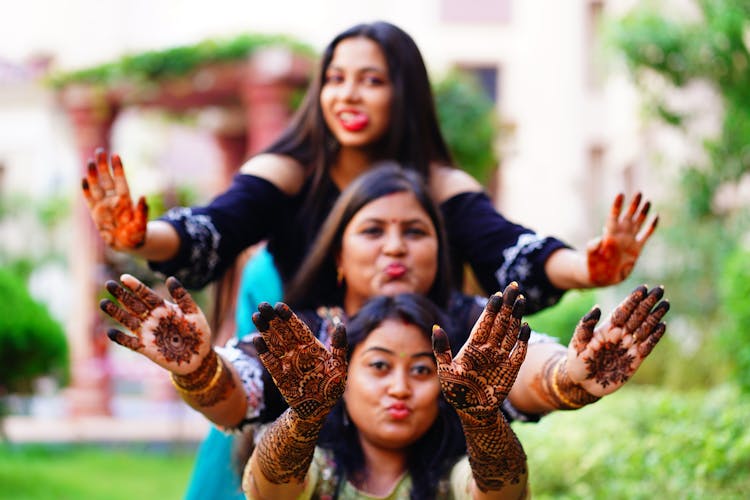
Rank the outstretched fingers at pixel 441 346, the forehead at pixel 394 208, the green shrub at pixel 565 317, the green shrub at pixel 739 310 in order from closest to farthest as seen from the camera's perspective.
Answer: the outstretched fingers at pixel 441 346, the forehead at pixel 394 208, the green shrub at pixel 739 310, the green shrub at pixel 565 317

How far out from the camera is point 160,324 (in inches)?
104

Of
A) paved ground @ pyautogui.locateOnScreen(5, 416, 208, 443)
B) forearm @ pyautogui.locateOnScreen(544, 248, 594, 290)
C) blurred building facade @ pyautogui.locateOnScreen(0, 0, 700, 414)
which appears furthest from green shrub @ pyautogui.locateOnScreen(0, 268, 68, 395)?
blurred building facade @ pyautogui.locateOnScreen(0, 0, 700, 414)

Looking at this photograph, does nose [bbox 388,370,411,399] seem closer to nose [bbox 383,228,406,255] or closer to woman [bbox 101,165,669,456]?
woman [bbox 101,165,669,456]

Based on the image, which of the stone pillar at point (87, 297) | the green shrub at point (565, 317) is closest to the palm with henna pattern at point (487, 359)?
the green shrub at point (565, 317)

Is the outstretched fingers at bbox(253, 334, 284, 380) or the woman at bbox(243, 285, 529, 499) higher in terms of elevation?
the outstretched fingers at bbox(253, 334, 284, 380)

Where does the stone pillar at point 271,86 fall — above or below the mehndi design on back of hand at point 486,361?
above

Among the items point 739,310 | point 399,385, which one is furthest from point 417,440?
point 739,310

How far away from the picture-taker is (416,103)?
3.60 metres

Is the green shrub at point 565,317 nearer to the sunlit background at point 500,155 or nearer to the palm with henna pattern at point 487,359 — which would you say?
the sunlit background at point 500,155

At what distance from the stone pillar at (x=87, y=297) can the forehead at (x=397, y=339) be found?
8.89 metres

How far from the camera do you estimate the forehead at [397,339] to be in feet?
9.61

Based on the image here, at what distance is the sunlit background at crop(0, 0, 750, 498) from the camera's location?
5.97m

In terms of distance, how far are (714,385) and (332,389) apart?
7.22 m

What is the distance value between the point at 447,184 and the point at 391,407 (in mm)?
946
